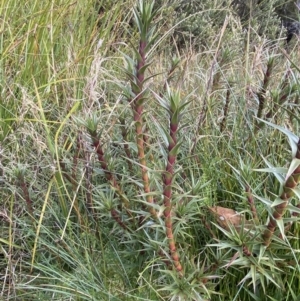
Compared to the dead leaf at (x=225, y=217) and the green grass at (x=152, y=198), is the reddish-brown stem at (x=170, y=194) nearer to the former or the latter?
the green grass at (x=152, y=198)

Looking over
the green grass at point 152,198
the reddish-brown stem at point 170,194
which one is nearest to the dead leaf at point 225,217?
the green grass at point 152,198

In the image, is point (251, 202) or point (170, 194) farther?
point (251, 202)

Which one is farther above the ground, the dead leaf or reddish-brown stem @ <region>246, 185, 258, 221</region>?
reddish-brown stem @ <region>246, 185, 258, 221</region>

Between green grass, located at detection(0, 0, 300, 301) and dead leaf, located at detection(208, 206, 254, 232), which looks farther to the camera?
dead leaf, located at detection(208, 206, 254, 232)

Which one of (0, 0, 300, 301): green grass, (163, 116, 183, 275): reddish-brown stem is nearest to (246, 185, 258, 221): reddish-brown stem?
(0, 0, 300, 301): green grass

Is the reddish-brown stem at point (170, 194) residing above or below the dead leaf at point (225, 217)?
above

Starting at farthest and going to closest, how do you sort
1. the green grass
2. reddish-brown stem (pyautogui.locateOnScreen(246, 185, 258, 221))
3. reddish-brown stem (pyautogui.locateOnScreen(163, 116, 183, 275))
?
reddish-brown stem (pyautogui.locateOnScreen(246, 185, 258, 221))
the green grass
reddish-brown stem (pyautogui.locateOnScreen(163, 116, 183, 275))

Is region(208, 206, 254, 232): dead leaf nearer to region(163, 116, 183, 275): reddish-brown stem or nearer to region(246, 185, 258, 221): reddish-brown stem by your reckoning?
region(246, 185, 258, 221): reddish-brown stem

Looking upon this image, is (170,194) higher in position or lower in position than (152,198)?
higher

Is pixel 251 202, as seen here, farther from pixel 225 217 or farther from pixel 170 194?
pixel 170 194

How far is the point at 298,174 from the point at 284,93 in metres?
0.65

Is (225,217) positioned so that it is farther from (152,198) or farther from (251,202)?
(152,198)

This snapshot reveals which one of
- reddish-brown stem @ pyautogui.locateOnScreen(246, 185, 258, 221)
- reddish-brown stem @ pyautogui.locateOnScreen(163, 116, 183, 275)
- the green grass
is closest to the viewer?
reddish-brown stem @ pyautogui.locateOnScreen(163, 116, 183, 275)

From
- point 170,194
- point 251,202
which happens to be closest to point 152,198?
point 170,194
